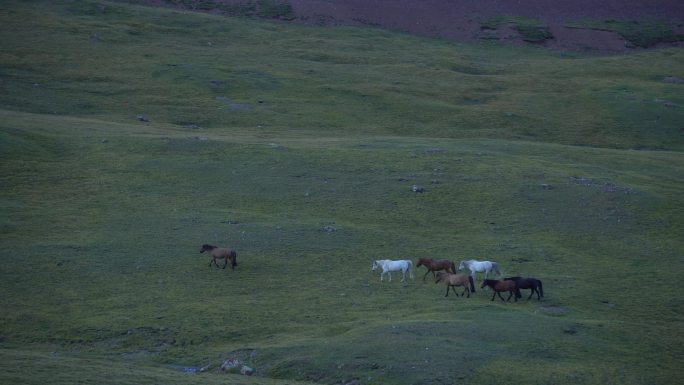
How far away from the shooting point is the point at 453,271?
3266 cm

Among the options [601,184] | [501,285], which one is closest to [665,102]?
[601,184]

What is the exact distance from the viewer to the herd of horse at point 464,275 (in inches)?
1199

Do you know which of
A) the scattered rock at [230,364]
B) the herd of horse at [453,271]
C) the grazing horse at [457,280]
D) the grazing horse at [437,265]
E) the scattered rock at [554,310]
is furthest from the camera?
the grazing horse at [437,265]

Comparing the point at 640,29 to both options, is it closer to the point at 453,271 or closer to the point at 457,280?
the point at 453,271

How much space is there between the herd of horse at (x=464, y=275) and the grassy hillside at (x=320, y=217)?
62cm

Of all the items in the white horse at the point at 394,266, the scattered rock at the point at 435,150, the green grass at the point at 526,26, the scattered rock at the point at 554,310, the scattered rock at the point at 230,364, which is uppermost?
the green grass at the point at 526,26

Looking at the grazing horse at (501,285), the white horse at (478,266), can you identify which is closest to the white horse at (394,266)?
the white horse at (478,266)

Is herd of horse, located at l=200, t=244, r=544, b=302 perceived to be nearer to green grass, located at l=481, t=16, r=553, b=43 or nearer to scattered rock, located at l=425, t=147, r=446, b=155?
scattered rock, located at l=425, t=147, r=446, b=155

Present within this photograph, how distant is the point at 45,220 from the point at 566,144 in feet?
133

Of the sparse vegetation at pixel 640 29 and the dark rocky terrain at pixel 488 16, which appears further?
the sparse vegetation at pixel 640 29

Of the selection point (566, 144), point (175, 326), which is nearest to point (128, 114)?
point (566, 144)

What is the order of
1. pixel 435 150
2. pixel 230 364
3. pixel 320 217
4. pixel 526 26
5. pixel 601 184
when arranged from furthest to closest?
pixel 526 26, pixel 435 150, pixel 601 184, pixel 320 217, pixel 230 364

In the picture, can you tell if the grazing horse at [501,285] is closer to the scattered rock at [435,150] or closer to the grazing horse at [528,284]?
the grazing horse at [528,284]

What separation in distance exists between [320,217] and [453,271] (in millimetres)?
9346
